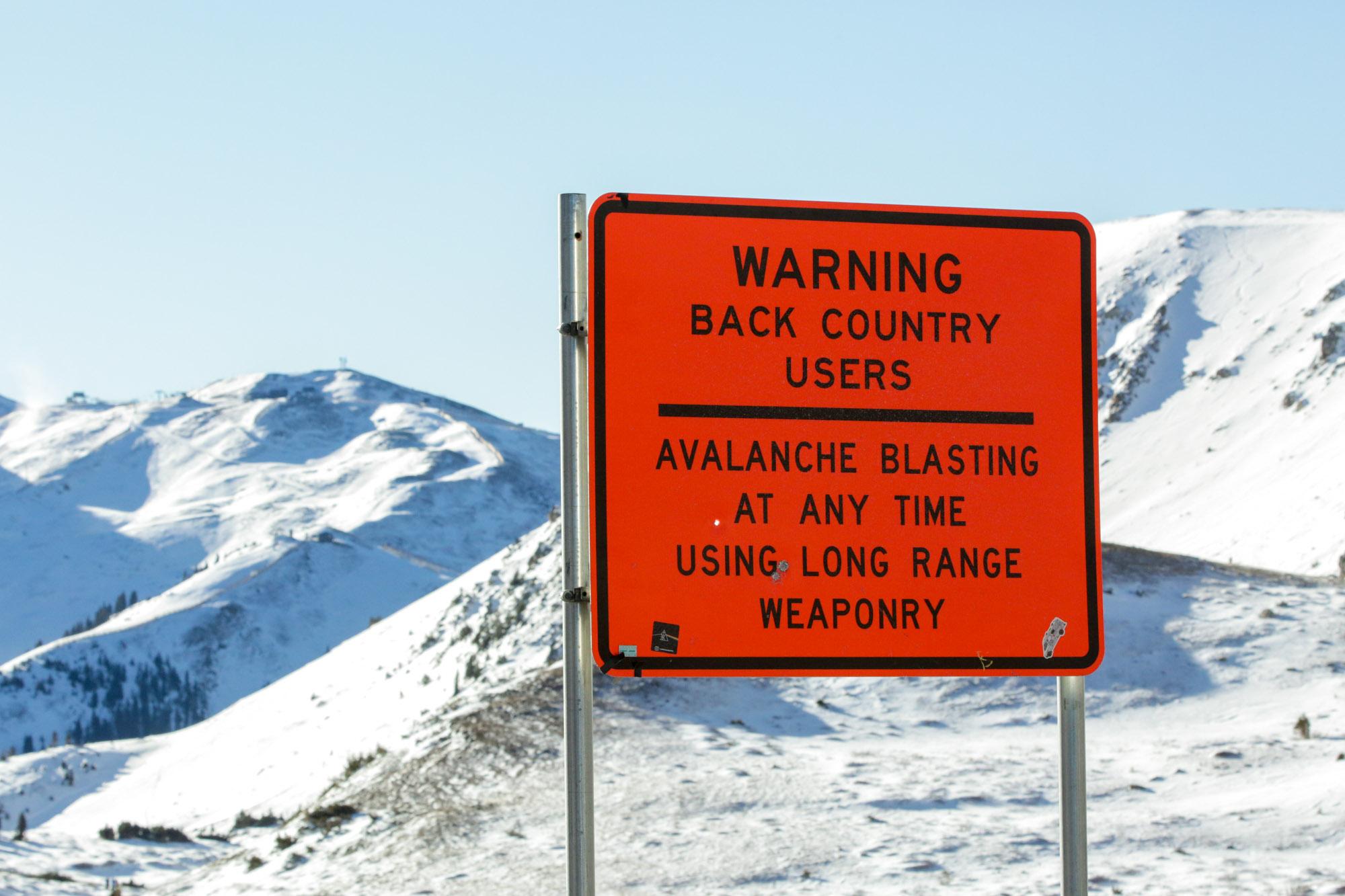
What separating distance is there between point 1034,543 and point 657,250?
1336 millimetres

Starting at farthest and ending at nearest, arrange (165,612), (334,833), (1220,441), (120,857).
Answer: (165,612) < (1220,441) < (120,857) < (334,833)

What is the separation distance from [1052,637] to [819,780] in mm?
13977

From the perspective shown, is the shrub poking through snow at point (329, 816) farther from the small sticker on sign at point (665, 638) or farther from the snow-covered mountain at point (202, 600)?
the snow-covered mountain at point (202, 600)

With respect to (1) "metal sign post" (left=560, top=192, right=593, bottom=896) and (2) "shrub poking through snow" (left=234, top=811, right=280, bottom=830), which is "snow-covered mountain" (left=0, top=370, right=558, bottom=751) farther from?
(1) "metal sign post" (left=560, top=192, right=593, bottom=896)

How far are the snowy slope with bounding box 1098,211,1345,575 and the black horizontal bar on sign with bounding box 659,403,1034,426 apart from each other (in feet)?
132

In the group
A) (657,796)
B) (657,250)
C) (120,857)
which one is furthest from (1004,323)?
(120,857)

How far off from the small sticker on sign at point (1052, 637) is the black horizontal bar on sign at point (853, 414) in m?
0.56

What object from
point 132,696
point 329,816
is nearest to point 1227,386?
point 329,816

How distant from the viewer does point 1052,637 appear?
3984 millimetres

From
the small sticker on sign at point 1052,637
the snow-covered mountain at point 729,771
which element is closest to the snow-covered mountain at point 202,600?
the snow-covered mountain at point 729,771

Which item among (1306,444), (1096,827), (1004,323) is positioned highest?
(1306,444)

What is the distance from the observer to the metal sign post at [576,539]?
11.9 ft

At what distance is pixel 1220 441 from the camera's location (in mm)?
58906

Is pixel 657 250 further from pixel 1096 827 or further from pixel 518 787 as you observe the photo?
pixel 518 787
